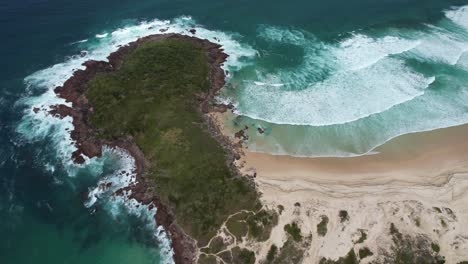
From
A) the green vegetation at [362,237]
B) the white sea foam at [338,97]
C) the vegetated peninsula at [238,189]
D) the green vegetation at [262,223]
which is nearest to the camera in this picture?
the vegetated peninsula at [238,189]

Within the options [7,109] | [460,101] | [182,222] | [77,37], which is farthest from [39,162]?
[460,101]

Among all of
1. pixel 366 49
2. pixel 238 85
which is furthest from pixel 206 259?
A: pixel 366 49

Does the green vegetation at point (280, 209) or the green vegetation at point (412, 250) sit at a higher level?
the green vegetation at point (280, 209)

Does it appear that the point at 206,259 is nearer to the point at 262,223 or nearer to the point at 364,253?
the point at 262,223

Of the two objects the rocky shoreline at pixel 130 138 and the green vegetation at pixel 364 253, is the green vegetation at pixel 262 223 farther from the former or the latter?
the green vegetation at pixel 364 253

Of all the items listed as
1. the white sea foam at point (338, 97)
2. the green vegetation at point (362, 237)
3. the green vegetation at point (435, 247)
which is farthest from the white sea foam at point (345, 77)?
the green vegetation at point (435, 247)

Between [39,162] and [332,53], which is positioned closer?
[39,162]

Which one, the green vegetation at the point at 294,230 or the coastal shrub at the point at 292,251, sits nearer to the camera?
the coastal shrub at the point at 292,251

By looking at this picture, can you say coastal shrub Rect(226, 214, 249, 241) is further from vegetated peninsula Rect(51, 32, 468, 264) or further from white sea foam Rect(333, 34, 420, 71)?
white sea foam Rect(333, 34, 420, 71)

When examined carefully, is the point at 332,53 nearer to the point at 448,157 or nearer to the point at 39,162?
the point at 448,157
